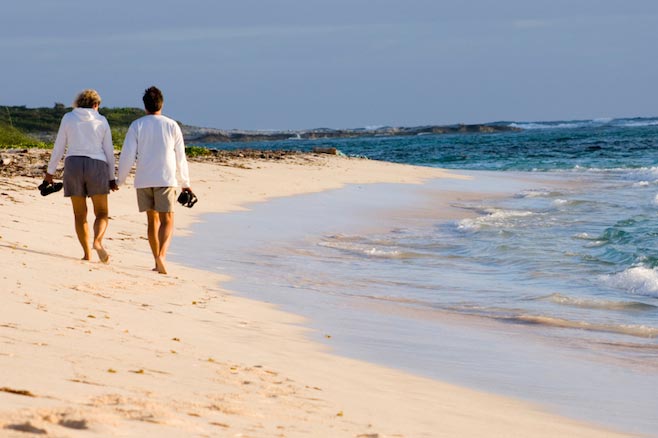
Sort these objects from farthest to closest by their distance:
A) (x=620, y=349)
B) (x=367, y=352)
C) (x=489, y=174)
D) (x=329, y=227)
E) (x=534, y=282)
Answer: (x=489, y=174) → (x=329, y=227) → (x=534, y=282) → (x=620, y=349) → (x=367, y=352)

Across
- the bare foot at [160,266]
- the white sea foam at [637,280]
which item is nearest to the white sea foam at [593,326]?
the white sea foam at [637,280]

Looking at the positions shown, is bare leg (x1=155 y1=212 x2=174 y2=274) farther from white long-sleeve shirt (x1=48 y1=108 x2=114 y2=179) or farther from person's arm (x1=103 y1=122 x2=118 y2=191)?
white long-sleeve shirt (x1=48 y1=108 x2=114 y2=179)

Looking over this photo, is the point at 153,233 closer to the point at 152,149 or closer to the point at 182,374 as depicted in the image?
the point at 152,149


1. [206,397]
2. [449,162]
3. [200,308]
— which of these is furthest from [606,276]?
[449,162]

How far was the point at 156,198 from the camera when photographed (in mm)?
9039

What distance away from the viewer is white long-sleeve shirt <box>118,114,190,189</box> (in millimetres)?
8883

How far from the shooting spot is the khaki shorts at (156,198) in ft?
29.6

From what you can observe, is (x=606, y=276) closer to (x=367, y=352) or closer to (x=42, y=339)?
(x=367, y=352)

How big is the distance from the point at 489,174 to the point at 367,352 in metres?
28.2

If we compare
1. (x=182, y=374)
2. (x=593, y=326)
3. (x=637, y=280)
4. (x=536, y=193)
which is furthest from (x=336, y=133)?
(x=182, y=374)

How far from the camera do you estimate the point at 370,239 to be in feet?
45.2

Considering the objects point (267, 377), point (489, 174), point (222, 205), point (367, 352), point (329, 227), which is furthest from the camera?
point (489, 174)

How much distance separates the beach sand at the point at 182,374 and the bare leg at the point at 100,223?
0.17 meters

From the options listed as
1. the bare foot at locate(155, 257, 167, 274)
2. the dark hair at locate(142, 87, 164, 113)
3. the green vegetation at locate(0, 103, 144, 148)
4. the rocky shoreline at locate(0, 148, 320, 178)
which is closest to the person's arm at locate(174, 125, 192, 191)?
the dark hair at locate(142, 87, 164, 113)
